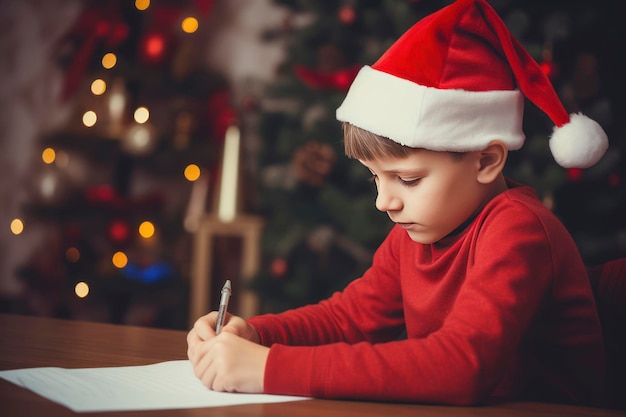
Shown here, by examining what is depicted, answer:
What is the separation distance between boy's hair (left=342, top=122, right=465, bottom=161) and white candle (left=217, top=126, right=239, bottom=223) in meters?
1.91

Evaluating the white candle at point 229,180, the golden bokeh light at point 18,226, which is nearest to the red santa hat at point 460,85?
the white candle at point 229,180

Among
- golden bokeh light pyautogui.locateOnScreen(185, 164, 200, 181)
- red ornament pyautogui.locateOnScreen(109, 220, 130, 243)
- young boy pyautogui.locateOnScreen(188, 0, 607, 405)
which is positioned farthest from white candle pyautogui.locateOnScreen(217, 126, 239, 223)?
young boy pyautogui.locateOnScreen(188, 0, 607, 405)

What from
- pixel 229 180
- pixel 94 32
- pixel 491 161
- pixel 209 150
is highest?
pixel 94 32

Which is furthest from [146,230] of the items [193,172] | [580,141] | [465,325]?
[465,325]

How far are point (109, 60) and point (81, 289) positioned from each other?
99 centimetres

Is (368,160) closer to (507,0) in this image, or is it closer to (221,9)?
(507,0)

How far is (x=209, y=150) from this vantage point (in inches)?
118

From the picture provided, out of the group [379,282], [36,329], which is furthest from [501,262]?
[36,329]

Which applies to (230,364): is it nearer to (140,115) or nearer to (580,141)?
(580,141)

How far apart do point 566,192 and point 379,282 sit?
132cm

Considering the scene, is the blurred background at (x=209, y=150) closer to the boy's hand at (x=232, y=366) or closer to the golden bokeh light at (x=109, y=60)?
the golden bokeh light at (x=109, y=60)

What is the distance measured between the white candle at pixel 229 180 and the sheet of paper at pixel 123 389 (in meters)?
2.09

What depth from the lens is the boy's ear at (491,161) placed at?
2.93 feet

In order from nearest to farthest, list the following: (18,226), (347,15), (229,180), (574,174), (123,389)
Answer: (123,389) < (574,174) < (347,15) < (229,180) < (18,226)
